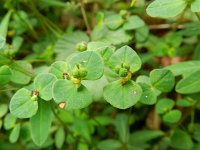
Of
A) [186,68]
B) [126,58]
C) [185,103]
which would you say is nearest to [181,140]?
[185,103]

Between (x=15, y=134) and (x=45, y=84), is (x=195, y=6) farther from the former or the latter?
(x=15, y=134)

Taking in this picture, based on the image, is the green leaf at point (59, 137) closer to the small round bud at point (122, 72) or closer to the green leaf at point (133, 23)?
the green leaf at point (133, 23)

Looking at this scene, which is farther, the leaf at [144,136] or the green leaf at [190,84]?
the leaf at [144,136]

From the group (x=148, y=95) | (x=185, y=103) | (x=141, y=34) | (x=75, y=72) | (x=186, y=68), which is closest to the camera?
(x=75, y=72)

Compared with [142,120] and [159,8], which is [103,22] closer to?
[142,120]

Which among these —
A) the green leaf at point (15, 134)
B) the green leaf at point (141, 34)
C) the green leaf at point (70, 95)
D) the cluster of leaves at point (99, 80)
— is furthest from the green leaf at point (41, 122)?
the green leaf at point (141, 34)

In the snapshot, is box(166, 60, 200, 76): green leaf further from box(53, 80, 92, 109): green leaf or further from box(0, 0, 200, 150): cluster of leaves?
box(53, 80, 92, 109): green leaf
